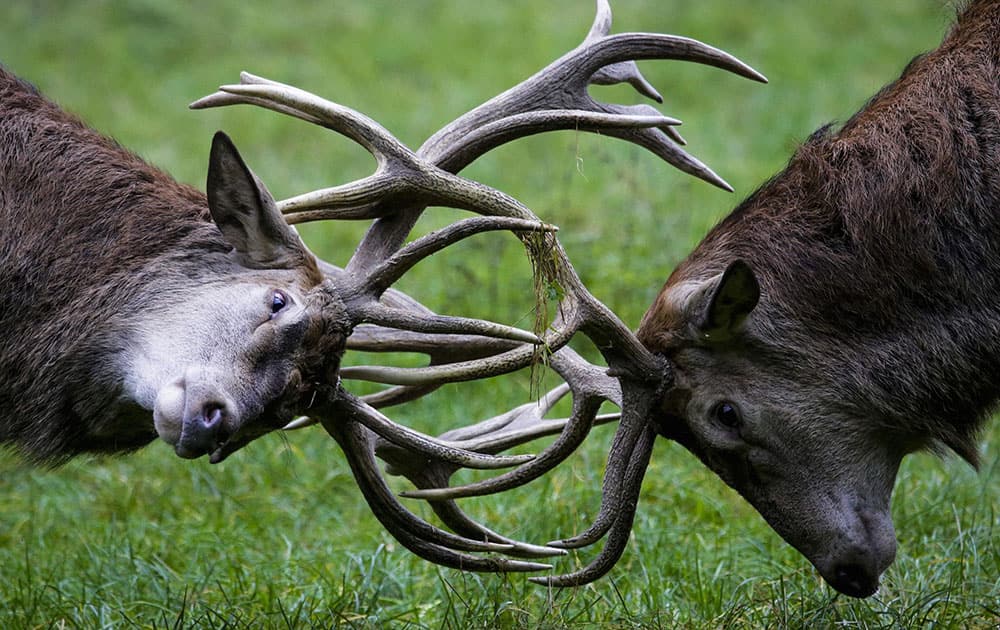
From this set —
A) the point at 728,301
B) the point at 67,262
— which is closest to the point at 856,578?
the point at 728,301

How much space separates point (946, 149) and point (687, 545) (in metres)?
1.89

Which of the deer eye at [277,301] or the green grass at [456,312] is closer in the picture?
the deer eye at [277,301]

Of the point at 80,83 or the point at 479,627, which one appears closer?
the point at 479,627

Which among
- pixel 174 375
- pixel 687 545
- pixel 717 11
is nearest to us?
pixel 174 375

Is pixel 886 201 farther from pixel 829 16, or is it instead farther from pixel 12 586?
pixel 829 16

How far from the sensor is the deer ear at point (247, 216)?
12.6 feet

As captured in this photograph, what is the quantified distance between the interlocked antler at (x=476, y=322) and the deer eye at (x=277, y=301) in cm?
18

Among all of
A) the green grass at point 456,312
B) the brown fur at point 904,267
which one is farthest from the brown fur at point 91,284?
the brown fur at point 904,267

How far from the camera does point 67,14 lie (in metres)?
13.7

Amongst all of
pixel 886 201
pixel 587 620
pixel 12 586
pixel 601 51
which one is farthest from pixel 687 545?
pixel 12 586

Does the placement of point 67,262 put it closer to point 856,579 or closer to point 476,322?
point 476,322

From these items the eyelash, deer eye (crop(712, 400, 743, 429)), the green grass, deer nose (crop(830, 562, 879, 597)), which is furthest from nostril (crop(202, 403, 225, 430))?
deer nose (crop(830, 562, 879, 597))

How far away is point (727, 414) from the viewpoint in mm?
4223

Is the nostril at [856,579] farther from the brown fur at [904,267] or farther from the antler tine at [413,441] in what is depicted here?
the antler tine at [413,441]
